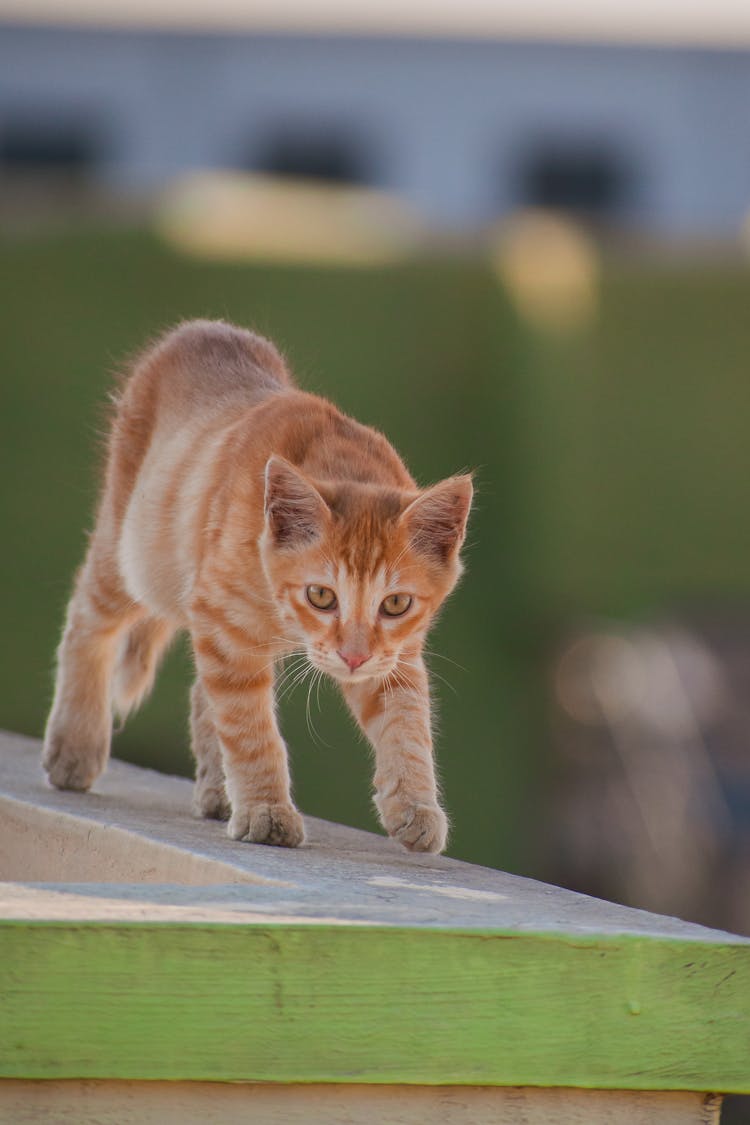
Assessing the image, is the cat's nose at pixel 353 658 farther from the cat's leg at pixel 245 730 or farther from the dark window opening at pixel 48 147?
the dark window opening at pixel 48 147

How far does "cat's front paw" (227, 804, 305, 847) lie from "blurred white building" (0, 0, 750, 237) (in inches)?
480

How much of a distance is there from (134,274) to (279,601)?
17.3ft

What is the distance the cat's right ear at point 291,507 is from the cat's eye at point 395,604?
5.4 inches

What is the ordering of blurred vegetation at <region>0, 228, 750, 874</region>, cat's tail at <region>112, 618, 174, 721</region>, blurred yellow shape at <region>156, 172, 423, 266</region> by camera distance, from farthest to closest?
blurred yellow shape at <region>156, 172, 423, 266</region> → blurred vegetation at <region>0, 228, 750, 874</region> → cat's tail at <region>112, 618, 174, 721</region>

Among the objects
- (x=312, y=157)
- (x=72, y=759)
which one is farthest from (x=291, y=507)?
(x=312, y=157)

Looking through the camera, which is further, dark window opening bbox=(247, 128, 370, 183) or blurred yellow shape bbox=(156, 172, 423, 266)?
dark window opening bbox=(247, 128, 370, 183)

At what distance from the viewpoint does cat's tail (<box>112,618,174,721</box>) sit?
10.6 ft

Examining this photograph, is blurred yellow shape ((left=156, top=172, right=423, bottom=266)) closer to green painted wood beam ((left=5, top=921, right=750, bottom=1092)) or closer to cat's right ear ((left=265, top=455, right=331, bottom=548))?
cat's right ear ((left=265, top=455, right=331, bottom=548))

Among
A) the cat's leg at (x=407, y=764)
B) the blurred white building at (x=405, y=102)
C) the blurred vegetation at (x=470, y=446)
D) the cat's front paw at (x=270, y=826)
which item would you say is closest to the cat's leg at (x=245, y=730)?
Answer: the cat's front paw at (x=270, y=826)

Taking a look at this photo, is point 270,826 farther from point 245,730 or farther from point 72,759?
point 72,759

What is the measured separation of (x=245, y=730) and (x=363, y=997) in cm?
87

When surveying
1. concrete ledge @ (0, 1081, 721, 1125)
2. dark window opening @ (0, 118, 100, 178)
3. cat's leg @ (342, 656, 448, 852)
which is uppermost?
concrete ledge @ (0, 1081, 721, 1125)

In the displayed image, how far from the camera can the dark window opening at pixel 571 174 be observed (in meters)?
14.9

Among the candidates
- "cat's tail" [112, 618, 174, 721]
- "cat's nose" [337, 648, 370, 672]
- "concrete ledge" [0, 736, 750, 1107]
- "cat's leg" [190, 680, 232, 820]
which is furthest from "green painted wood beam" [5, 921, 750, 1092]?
"cat's tail" [112, 618, 174, 721]
